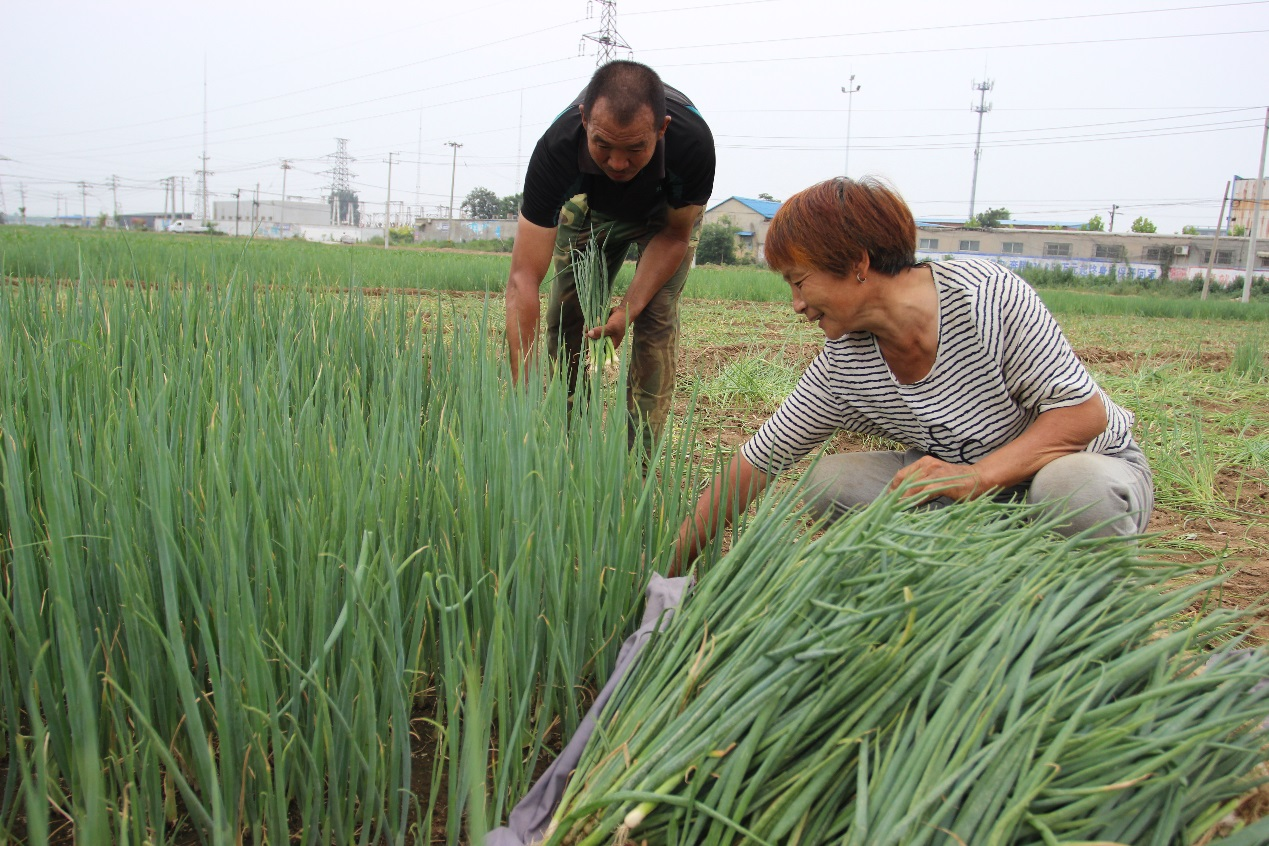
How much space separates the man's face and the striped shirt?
2.53ft

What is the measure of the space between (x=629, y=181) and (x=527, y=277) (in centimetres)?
41

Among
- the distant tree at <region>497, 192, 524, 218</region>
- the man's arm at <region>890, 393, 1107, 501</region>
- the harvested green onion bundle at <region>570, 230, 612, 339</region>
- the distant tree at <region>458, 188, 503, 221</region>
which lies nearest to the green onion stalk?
the harvested green onion bundle at <region>570, 230, 612, 339</region>

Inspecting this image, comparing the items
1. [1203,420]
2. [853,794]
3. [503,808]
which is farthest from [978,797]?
[1203,420]

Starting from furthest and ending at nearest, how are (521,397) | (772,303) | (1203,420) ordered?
(772,303) → (1203,420) → (521,397)

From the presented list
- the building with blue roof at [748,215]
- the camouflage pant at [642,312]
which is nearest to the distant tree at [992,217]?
the building with blue roof at [748,215]

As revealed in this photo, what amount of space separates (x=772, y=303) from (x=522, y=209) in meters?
9.36

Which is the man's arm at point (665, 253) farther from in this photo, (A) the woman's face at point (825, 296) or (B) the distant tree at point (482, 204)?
(B) the distant tree at point (482, 204)

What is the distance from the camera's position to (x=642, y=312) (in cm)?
297

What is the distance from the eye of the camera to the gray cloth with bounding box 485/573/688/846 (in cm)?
86

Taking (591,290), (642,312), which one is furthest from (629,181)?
Result: (591,290)

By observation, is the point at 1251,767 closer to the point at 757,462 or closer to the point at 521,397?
the point at 521,397

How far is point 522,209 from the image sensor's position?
100.0 inches

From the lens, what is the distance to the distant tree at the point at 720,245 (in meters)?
34.0

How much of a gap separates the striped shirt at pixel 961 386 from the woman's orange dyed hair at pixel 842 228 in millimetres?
188
